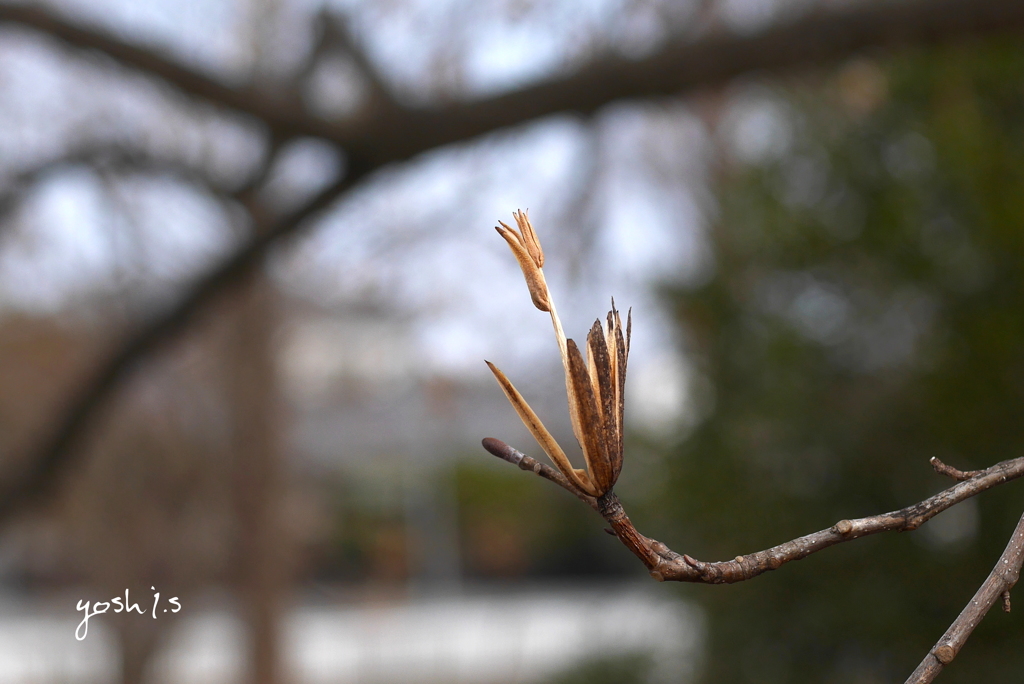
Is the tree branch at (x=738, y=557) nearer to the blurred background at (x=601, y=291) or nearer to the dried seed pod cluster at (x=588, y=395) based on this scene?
the dried seed pod cluster at (x=588, y=395)

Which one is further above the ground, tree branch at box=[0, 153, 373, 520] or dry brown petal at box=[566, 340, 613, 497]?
tree branch at box=[0, 153, 373, 520]

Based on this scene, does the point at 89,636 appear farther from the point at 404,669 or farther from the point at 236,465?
the point at 404,669

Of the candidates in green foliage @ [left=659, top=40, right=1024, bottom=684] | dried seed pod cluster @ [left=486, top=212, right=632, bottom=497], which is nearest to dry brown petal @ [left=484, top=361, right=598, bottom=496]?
dried seed pod cluster @ [left=486, top=212, right=632, bottom=497]

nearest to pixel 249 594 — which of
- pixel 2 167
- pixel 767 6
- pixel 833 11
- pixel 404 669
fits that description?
pixel 404 669

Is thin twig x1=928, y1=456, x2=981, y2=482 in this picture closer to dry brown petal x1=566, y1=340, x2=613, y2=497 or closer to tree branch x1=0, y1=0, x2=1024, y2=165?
dry brown petal x1=566, y1=340, x2=613, y2=497
